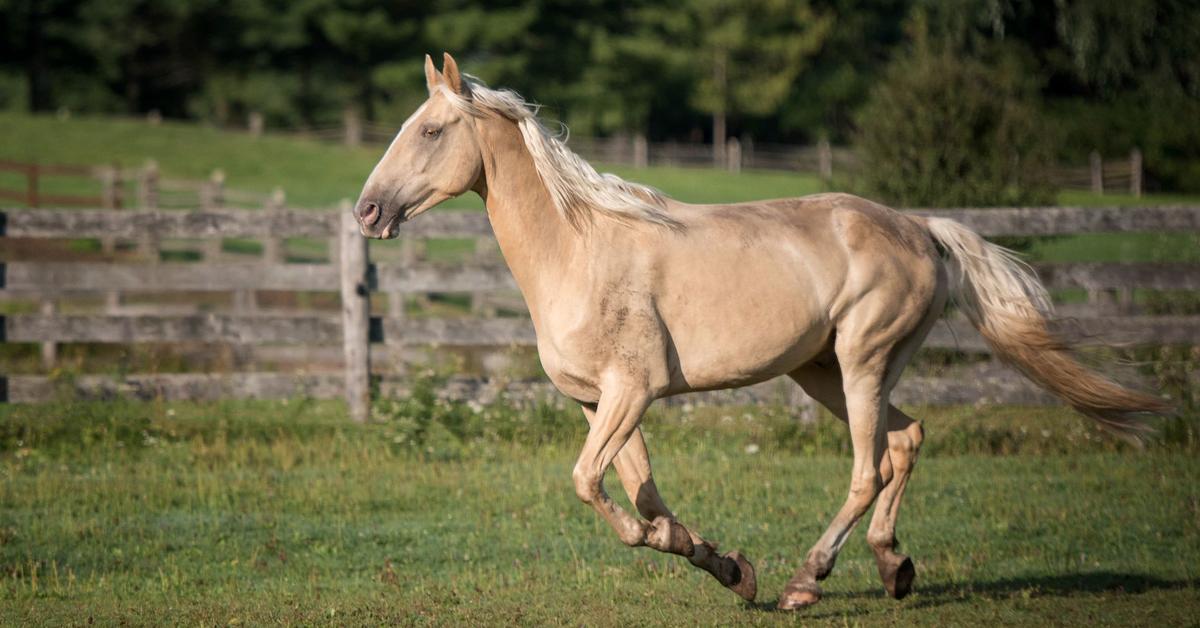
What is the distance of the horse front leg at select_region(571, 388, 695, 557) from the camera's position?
563cm

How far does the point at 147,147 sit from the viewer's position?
47156mm

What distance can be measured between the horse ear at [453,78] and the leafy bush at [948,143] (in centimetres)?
794

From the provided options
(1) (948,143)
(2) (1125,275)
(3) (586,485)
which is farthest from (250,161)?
(3) (586,485)

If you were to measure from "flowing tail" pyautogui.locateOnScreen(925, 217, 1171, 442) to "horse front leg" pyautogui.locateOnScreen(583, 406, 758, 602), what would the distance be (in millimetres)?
1928

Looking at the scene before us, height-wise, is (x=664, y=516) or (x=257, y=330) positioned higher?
(x=257, y=330)

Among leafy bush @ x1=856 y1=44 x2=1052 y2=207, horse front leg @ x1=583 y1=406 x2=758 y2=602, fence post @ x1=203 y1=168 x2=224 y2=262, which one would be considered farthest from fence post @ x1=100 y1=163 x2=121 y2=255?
horse front leg @ x1=583 y1=406 x2=758 y2=602

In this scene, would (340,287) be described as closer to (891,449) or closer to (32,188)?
(891,449)

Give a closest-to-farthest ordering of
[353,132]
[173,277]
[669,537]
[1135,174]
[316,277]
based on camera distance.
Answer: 1. [669,537]
2. [316,277]
3. [173,277]
4. [1135,174]
5. [353,132]

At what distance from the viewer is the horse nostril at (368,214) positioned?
18.4ft

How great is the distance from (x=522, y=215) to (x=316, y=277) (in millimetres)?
5888

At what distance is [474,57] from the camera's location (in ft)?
197

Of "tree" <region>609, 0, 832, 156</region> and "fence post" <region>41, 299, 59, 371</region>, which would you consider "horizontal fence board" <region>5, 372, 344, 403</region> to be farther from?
"tree" <region>609, 0, 832, 156</region>

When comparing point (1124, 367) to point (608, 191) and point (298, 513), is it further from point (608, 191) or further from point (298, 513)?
point (298, 513)

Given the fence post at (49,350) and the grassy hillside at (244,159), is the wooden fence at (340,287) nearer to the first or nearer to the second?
the fence post at (49,350)
